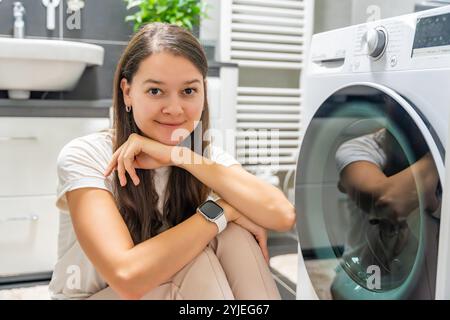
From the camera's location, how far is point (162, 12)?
2.86 ft

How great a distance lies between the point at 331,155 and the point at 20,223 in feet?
2.14

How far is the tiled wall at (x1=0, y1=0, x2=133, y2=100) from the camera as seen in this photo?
83cm

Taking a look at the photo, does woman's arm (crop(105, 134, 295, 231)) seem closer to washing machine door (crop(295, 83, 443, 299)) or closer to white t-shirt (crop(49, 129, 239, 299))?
white t-shirt (crop(49, 129, 239, 299))

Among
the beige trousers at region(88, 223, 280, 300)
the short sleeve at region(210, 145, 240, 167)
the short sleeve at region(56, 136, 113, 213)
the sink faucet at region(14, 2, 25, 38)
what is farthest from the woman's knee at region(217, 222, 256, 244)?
the sink faucet at region(14, 2, 25, 38)

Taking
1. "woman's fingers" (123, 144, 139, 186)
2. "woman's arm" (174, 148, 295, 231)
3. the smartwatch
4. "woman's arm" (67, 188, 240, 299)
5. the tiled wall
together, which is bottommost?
"woman's arm" (67, 188, 240, 299)

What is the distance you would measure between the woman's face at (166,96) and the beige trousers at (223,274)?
21 centimetres

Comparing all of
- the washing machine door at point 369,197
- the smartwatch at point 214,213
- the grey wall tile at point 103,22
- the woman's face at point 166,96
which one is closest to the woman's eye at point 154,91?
the woman's face at point 166,96

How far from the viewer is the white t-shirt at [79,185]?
34.0 inches

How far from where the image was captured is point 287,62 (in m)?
1.14

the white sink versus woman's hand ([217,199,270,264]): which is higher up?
the white sink

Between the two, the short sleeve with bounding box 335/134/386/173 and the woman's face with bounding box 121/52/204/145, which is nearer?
the woman's face with bounding box 121/52/204/145

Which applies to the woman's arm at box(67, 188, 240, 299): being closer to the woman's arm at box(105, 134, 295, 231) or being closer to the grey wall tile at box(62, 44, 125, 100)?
the woman's arm at box(105, 134, 295, 231)

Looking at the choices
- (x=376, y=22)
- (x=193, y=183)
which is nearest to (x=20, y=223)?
(x=193, y=183)
